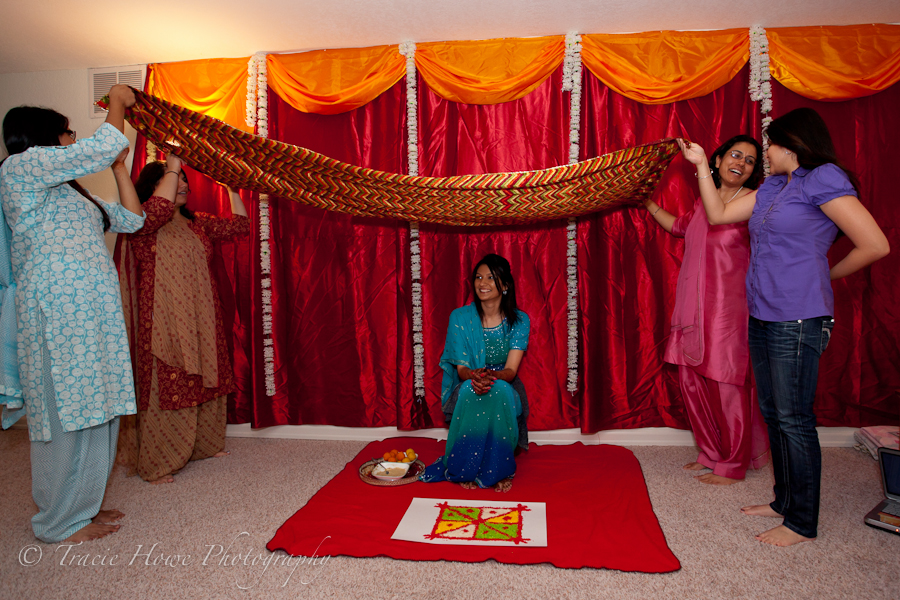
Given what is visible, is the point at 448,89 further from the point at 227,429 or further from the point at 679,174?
the point at 227,429

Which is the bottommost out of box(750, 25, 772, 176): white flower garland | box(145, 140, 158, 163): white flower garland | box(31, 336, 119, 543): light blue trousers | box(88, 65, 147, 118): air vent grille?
box(31, 336, 119, 543): light blue trousers

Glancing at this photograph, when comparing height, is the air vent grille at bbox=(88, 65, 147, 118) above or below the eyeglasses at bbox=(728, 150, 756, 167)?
above

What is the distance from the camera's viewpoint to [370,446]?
124 inches

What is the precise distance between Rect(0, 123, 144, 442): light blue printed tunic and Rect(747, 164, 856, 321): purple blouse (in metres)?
2.51

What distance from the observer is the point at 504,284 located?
2828 millimetres

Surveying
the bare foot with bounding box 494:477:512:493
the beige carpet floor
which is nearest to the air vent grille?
the beige carpet floor

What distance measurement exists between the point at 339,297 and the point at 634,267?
1.81 m

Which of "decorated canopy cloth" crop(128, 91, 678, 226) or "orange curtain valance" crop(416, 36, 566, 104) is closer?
"decorated canopy cloth" crop(128, 91, 678, 226)

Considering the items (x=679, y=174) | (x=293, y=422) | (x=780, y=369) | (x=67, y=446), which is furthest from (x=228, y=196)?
(x=780, y=369)

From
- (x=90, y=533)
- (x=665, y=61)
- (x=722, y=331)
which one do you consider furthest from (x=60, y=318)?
(x=665, y=61)

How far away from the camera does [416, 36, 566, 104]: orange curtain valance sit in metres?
3.02

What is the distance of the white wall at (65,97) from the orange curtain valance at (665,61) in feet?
9.98

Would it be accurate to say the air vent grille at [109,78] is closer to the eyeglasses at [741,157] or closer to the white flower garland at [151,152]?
the white flower garland at [151,152]

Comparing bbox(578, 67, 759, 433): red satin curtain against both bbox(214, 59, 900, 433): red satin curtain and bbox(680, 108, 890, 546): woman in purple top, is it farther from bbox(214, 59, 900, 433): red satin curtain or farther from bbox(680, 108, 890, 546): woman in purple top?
bbox(680, 108, 890, 546): woman in purple top
